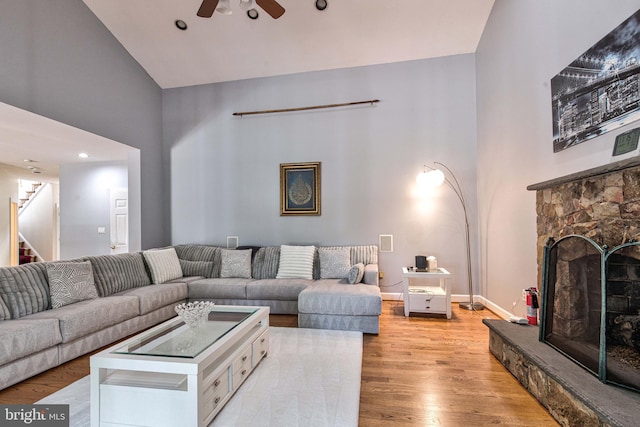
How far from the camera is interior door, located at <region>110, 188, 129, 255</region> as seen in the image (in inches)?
212

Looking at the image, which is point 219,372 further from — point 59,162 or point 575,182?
point 59,162

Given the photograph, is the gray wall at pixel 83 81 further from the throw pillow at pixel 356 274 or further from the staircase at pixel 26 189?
the staircase at pixel 26 189

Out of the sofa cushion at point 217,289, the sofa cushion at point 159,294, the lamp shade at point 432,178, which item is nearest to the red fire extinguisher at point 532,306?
the lamp shade at point 432,178

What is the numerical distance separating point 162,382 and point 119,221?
15.8ft

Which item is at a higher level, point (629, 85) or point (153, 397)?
point (629, 85)

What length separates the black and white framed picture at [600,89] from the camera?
165cm

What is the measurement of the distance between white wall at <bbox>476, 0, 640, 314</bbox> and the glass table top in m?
2.71

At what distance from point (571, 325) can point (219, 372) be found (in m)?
2.25

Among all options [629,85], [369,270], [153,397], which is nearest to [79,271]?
[153,397]

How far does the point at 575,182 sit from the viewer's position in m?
1.97

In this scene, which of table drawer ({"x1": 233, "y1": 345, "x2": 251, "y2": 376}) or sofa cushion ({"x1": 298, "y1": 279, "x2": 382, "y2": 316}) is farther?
sofa cushion ({"x1": 298, "y1": 279, "x2": 382, "y2": 316})

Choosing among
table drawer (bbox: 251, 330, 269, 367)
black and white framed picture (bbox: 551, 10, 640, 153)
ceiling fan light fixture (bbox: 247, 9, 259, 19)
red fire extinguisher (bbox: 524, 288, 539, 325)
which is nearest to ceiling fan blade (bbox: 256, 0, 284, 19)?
ceiling fan light fixture (bbox: 247, 9, 259, 19)

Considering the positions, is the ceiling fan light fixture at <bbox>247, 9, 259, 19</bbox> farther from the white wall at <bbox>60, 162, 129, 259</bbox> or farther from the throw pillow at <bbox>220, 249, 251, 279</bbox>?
the white wall at <bbox>60, 162, 129, 259</bbox>

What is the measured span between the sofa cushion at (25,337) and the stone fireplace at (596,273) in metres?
3.63
